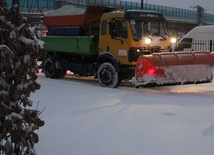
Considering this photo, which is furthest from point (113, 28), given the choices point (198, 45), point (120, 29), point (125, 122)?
point (198, 45)

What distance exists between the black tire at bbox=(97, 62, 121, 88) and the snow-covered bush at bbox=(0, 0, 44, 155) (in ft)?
26.7

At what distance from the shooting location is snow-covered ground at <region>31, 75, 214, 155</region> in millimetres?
5289

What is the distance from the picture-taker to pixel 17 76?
3.43m

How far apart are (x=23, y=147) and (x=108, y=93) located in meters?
6.96

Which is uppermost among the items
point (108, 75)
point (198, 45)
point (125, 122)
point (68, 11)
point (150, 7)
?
point (150, 7)

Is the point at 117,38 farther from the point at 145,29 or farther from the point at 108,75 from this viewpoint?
the point at 108,75

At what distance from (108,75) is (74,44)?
2.07 meters

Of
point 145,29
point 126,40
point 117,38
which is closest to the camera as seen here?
point 126,40

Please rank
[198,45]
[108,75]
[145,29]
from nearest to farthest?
[145,29] → [108,75] → [198,45]

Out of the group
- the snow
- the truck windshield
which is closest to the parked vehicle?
the snow

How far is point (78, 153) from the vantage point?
5.03 metres

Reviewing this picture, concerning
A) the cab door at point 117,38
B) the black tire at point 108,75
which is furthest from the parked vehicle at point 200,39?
the black tire at point 108,75

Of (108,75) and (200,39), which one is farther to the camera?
(200,39)

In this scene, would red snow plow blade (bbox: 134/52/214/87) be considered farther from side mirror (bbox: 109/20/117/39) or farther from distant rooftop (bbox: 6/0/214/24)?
distant rooftop (bbox: 6/0/214/24)
